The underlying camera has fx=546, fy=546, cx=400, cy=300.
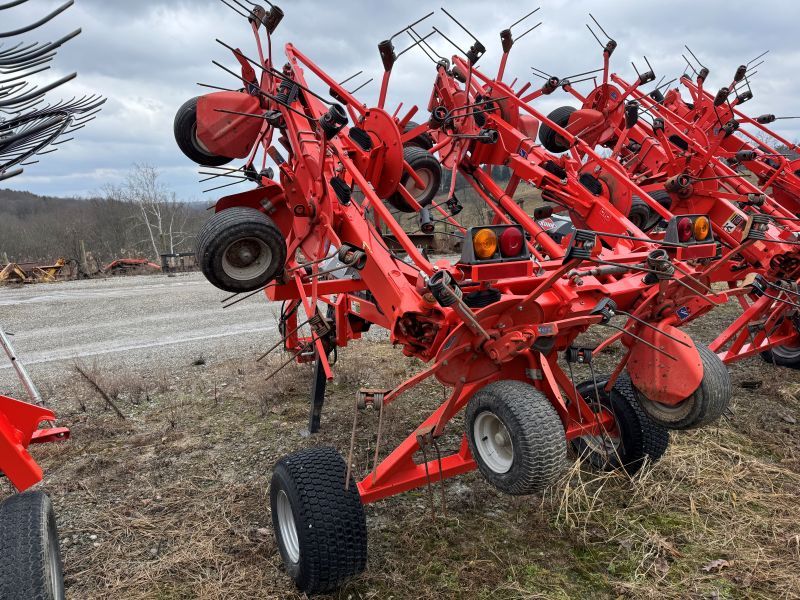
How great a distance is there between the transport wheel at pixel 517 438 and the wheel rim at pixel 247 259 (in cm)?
156

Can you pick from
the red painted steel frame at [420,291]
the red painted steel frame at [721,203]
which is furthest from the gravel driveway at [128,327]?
the red painted steel frame at [721,203]

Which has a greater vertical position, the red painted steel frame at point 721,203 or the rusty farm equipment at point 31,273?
the rusty farm equipment at point 31,273

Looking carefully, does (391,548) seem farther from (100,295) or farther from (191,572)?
(100,295)

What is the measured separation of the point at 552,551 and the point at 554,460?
1.17 metres

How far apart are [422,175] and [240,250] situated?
245 cm

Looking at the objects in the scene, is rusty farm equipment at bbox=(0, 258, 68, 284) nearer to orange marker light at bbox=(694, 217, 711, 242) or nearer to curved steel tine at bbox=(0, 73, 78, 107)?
curved steel tine at bbox=(0, 73, 78, 107)

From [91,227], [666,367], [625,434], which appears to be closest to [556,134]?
[625,434]

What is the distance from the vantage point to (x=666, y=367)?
2945 mm

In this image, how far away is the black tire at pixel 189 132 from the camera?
4.14 meters

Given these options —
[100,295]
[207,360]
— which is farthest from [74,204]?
[207,360]

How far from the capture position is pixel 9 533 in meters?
2.11

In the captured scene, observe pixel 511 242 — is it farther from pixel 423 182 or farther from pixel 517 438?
pixel 423 182

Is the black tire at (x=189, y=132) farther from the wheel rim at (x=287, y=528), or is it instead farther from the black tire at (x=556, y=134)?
the black tire at (x=556, y=134)

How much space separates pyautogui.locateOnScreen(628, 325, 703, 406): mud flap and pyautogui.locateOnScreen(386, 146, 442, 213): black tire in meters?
2.47
